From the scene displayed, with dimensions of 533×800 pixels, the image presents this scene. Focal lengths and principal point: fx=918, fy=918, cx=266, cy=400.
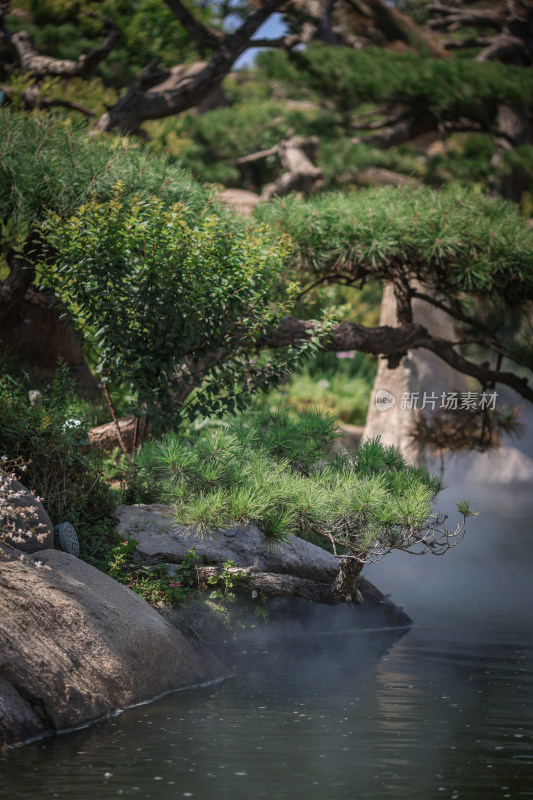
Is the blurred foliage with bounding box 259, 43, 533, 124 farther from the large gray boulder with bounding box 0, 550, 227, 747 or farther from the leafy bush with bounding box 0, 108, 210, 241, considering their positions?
the large gray boulder with bounding box 0, 550, 227, 747

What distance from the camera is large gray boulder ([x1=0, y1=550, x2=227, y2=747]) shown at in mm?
5070

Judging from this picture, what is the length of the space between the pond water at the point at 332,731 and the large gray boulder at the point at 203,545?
666 mm

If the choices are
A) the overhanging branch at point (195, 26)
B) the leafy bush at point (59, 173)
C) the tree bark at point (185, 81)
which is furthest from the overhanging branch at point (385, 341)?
the overhanging branch at point (195, 26)

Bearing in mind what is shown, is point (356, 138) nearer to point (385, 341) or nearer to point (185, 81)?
point (185, 81)

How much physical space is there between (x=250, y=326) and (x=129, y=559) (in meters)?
2.18

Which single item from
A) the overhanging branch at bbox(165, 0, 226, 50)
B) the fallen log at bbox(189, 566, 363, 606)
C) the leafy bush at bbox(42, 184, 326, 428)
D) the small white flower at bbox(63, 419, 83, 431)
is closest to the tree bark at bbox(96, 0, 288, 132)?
the overhanging branch at bbox(165, 0, 226, 50)

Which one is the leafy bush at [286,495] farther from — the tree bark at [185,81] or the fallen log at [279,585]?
the tree bark at [185,81]

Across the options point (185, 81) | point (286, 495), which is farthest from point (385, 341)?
point (185, 81)

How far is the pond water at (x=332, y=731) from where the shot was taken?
13.9ft

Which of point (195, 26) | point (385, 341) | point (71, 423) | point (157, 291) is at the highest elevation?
point (195, 26)

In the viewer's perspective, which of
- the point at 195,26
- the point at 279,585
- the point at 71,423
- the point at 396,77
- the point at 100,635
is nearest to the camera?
the point at 100,635

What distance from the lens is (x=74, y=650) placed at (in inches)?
213

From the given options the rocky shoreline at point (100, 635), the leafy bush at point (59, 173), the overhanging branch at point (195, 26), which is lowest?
the rocky shoreline at point (100, 635)

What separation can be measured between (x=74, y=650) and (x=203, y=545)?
1669 millimetres
